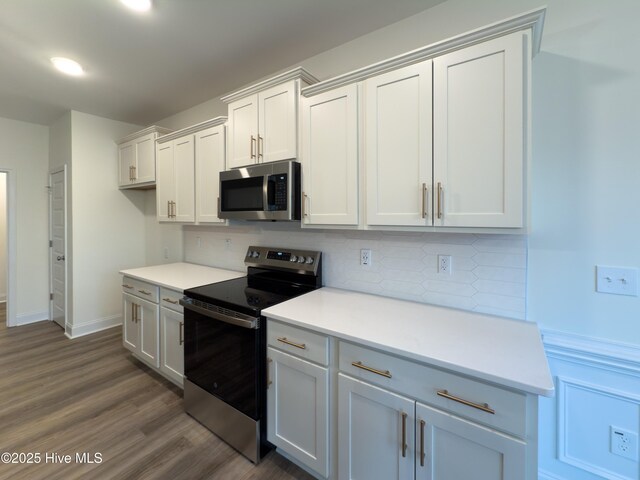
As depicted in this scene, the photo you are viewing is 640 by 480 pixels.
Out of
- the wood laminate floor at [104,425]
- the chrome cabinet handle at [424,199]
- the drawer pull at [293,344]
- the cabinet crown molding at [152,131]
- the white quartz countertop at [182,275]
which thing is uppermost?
the cabinet crown molding at [152,131]

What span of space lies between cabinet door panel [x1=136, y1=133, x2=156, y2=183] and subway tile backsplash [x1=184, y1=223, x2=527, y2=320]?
64.5 inches

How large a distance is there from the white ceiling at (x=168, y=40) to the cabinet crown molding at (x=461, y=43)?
0.45 m

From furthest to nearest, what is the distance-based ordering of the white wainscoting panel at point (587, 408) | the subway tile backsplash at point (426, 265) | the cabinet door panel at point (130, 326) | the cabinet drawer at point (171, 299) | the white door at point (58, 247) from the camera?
the white door at point (58, 247) → the cabinet door panel at point (130, 326) → the cabinet drawer at point (171, 299) → the subway tile backsplash at point (426, 265) → the white wainscoting panel at point (587, 408)

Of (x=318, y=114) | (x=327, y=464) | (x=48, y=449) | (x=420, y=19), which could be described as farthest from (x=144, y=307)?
(x=420, y=19)

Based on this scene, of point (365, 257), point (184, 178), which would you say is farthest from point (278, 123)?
point (184, 178)

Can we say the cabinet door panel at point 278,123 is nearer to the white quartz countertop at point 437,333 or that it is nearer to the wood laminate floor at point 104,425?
the white quartz countertop at point 437,333

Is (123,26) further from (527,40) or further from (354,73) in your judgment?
(527,40)

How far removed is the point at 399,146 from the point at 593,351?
1.34 m

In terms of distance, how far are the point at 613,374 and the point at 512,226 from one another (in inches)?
33.2

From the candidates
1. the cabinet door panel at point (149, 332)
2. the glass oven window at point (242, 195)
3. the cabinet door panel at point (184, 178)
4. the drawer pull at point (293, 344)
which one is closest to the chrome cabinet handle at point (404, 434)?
the drawer pull at point (293, 344)

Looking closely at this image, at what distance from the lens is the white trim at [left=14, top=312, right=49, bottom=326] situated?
381 cm

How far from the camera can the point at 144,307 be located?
8.39 ft

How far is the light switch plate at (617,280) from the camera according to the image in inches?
50.7

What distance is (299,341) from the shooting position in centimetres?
151
